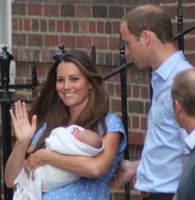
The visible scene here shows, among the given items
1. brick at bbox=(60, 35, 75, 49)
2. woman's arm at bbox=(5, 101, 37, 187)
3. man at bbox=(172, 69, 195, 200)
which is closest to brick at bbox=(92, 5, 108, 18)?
brick at bbox=(60, 35, 75, 49)

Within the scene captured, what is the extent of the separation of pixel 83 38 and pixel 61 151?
2.44 m

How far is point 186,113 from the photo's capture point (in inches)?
144

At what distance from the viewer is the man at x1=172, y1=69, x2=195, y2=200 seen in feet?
11.6

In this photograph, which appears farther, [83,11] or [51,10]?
[51,10]

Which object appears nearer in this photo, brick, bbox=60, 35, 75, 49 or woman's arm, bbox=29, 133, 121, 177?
woman's arm, bbox=29, 133, 121, 177

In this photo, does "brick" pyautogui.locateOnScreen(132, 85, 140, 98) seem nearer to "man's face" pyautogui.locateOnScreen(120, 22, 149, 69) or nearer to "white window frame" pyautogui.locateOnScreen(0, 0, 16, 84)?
"white window frame" pyautogui.locateOnScreen(0, 0, 16, 84)

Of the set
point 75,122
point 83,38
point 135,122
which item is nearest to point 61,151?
point 75,122

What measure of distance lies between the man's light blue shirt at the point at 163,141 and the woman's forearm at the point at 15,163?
689 millimetres

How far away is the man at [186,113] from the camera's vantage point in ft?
11.6

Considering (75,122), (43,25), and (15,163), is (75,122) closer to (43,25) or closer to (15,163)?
(15,163)

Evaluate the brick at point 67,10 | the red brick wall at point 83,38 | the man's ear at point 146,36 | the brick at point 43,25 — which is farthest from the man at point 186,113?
the brick at point 43,25

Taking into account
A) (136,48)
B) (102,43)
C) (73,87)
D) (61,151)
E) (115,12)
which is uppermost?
(115,12)

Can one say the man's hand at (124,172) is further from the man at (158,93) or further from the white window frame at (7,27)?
the white window frame at (7,27)

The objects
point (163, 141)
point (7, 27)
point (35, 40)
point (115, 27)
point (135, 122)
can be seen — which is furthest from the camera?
point (7, 27)
